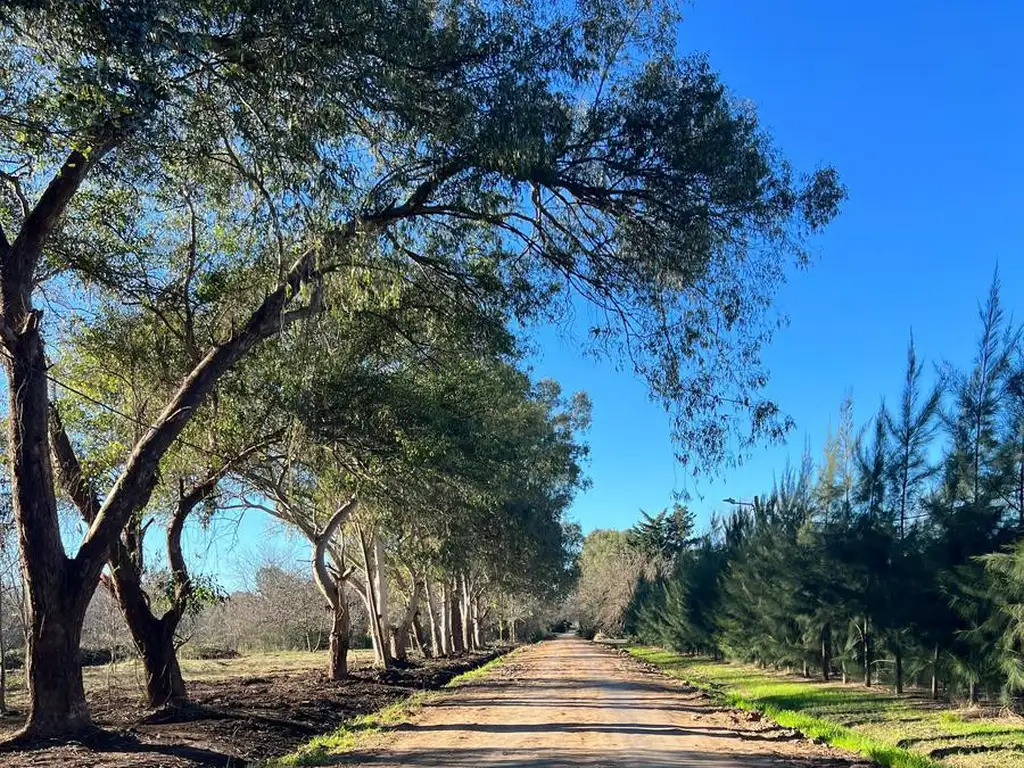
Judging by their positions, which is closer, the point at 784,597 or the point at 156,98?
the point at 156,98

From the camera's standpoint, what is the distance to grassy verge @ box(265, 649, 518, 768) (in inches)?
424

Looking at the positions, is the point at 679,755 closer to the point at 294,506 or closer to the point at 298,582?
the point at 294,506

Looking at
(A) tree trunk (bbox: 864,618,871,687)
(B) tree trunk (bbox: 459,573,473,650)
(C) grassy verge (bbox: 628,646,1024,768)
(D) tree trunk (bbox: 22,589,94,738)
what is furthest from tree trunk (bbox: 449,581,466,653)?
(D) tree trunk (bbox: 22,589,94,738)

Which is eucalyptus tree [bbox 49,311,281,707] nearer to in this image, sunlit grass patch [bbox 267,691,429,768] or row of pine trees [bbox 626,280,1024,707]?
sunlit grass patch [bbox 267,691,429,768]

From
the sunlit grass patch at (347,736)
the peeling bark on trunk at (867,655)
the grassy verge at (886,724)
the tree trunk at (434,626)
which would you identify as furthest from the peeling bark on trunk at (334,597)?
the tree trunk at (434,626)

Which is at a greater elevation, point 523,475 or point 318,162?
point 318,162

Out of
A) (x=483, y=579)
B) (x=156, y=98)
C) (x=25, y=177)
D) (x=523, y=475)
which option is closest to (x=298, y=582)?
(x=483, y=579)

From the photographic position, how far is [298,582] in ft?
186

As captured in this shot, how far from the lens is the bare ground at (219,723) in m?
9.67

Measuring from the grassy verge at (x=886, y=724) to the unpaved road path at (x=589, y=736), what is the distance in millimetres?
568

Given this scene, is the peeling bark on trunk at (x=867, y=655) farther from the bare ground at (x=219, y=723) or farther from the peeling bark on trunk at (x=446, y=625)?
the peeling bark on trunk at (x=446, y=625)

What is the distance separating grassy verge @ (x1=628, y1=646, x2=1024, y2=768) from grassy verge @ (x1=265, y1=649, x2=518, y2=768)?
6461 millimetres

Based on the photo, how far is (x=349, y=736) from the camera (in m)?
13.1

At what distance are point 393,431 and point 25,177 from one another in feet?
22.6
